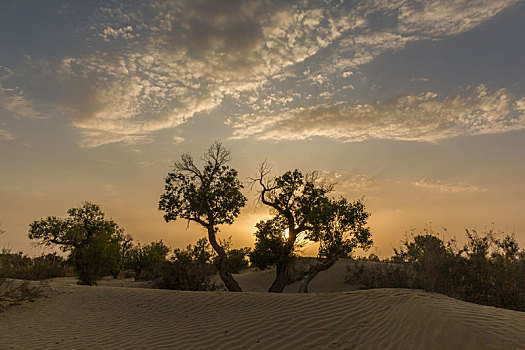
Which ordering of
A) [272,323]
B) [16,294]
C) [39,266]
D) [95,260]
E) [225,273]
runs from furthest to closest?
[39,266] < [95,260] < [225,273] < [16,294] < [272,323]

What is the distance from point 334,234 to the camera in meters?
19.4

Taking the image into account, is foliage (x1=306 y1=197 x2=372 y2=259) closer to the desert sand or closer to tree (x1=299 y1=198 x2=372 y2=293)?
tree (x1=299 y1=198 x2=372 y2=293)

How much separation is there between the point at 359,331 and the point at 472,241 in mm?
8783

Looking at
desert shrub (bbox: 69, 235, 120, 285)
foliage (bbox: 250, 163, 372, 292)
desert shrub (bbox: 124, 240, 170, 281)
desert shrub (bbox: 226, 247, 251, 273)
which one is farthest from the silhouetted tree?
desert shrub (bbox: 124, 240, 170, 281)

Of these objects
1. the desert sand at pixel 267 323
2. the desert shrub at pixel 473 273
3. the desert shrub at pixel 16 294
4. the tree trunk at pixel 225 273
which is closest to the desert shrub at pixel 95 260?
the tree trunk at pixel 225 273

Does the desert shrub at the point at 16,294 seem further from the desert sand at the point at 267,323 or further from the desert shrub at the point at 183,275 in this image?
the desert shrub at the point at 183,275

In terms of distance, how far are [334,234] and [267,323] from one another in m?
11.4

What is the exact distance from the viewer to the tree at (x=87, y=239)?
2309cm

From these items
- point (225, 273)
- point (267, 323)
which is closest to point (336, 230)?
point (225, 273)

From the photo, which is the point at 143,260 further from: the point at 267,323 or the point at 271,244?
the point at 267,323

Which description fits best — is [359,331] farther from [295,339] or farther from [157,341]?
[157,341]

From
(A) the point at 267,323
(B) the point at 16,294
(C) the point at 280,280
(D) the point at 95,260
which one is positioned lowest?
(A) the point at 267,323

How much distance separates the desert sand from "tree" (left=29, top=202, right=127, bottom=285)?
11.3 meters

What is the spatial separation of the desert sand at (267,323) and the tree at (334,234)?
320 inches
